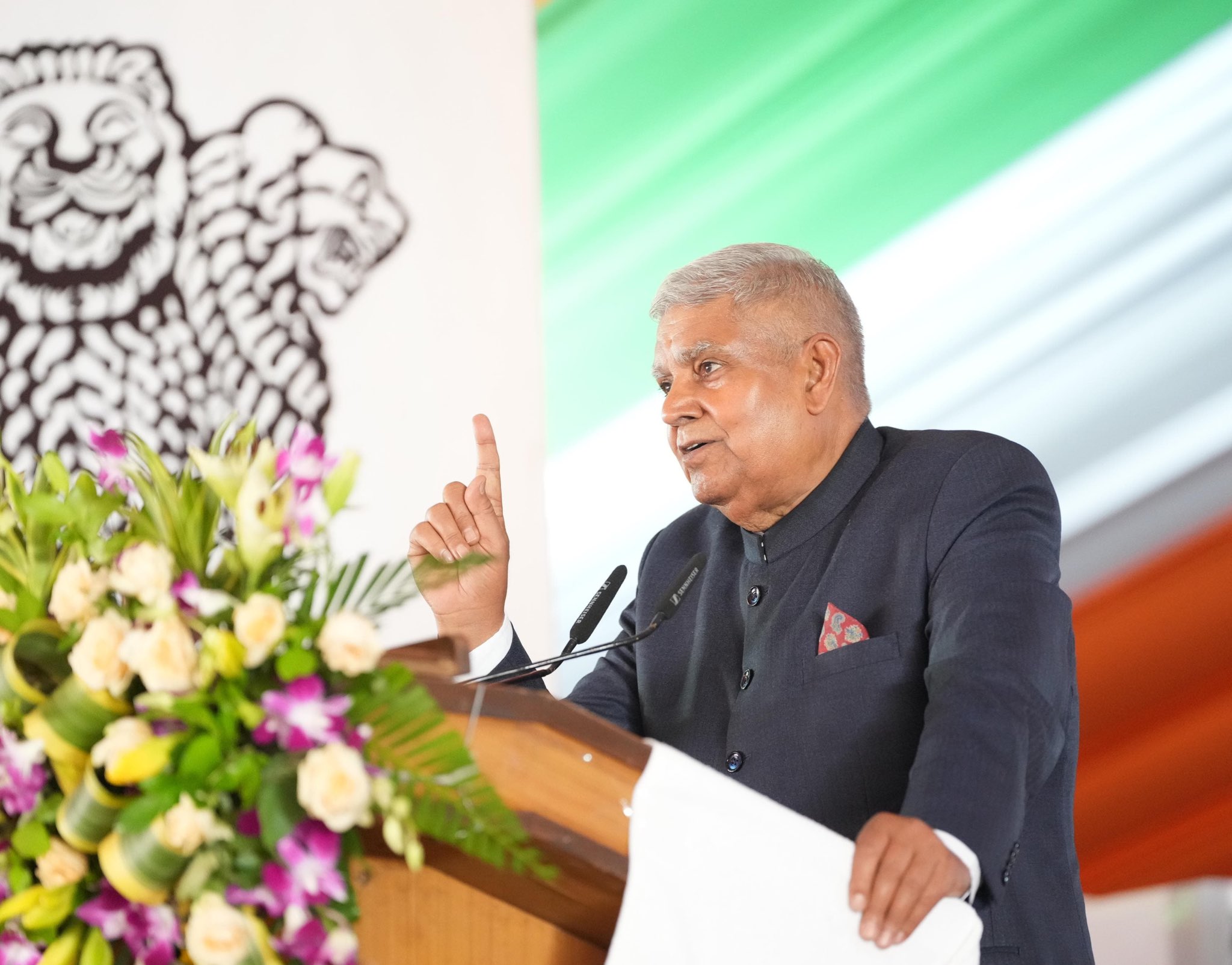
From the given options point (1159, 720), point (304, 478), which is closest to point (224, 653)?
point (304, 478)

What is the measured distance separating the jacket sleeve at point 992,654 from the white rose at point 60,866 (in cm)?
74

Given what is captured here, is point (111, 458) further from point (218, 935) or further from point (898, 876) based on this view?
point (898, 876)

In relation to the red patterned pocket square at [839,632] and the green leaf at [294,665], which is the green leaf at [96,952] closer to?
the green leaf at [294,665]

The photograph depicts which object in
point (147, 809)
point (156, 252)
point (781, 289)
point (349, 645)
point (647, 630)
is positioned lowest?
point (147, 809)

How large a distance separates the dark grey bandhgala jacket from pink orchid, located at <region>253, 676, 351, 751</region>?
2.11 feet

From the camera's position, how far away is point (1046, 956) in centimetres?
152

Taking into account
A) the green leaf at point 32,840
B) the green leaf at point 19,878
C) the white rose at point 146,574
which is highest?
the white rose at point 146,574

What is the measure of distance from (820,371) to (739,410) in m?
0.15

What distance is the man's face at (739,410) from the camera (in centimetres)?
201

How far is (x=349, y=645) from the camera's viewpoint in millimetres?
828

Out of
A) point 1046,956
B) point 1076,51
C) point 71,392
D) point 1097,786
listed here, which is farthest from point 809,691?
point 71,392

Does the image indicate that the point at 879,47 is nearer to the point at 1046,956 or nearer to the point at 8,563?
the point at 1046,956

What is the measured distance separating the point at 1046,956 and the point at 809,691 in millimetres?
419

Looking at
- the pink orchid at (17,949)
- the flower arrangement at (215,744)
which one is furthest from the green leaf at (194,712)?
the pink orchid at (17,949)
